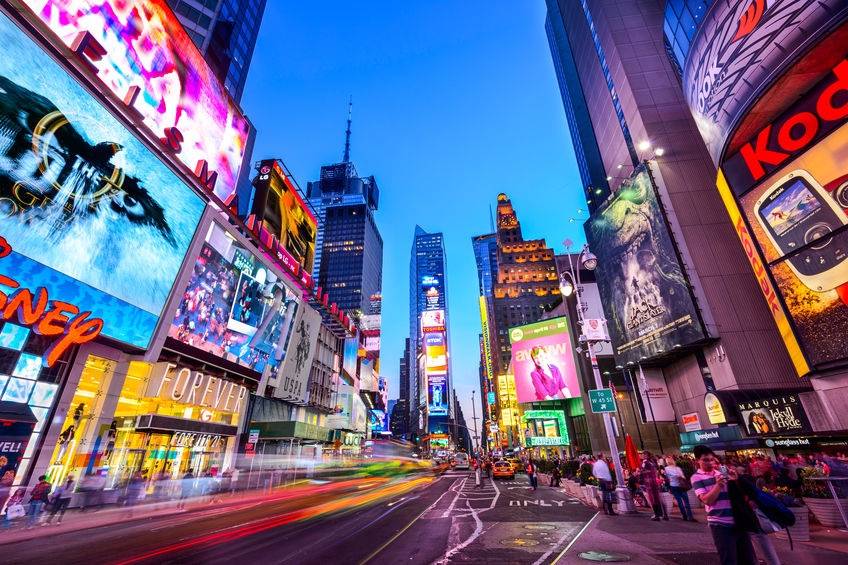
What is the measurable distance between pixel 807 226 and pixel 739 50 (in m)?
9.75

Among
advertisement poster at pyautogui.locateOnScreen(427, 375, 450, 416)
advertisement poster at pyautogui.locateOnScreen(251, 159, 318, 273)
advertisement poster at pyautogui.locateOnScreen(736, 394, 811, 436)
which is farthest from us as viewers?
advertisement poster at pyautogui.locateOnScreen(427, 375, 450, 416)

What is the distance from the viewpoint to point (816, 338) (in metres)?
19.4

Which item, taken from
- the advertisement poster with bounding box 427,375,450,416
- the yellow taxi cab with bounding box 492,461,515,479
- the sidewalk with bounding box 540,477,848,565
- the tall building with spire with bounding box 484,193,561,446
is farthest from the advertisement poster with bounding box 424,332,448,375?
the sidewalk with bounding box 540,477,848,565

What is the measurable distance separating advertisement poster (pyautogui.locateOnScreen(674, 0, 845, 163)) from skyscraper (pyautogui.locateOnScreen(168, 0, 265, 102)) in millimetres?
45384

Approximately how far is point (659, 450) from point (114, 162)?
51543 millimetres

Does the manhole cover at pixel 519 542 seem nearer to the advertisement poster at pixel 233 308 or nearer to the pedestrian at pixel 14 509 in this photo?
the pedestrian at pixel 14 509

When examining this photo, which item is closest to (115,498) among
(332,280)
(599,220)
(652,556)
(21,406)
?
(21,406)

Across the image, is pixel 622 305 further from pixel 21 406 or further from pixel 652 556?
pixel 21 406

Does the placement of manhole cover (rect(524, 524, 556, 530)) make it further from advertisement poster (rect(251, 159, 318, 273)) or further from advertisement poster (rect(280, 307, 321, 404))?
advertisement poster (rect(251, 159, 318, 273))

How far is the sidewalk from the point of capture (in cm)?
687

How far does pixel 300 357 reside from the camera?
4600cm

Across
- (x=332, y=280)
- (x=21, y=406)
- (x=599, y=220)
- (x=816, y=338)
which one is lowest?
(x=21, y=406)

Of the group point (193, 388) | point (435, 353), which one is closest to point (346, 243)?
point (435, 353)

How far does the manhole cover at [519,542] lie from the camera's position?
8828 millimetres
